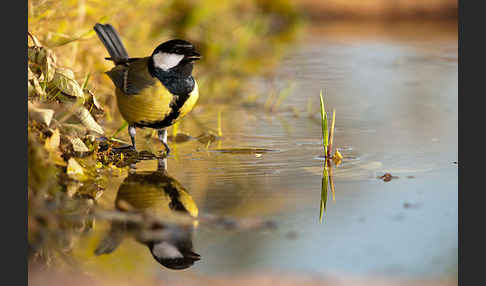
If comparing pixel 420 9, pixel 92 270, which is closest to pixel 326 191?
pixel 92 270

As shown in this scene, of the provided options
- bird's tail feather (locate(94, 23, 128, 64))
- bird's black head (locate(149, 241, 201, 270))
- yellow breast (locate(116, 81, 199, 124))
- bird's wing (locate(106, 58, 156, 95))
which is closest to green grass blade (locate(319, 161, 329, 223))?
bird's black head (locate(149, 241, 201, 270))

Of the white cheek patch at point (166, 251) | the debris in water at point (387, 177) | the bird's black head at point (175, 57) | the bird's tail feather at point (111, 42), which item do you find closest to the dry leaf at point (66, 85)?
the bird's black head at point (175, 57)

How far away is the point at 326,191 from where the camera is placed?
3.67 metres

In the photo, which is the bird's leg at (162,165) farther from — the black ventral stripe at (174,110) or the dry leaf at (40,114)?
the dry leaf at (40,114)

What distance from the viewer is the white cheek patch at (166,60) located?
4242mm

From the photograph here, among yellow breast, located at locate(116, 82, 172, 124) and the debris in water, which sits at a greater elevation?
yellow breast, located at locate(116, 82, 172, 124)

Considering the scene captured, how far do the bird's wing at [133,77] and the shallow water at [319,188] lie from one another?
46cm

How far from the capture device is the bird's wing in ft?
14.0

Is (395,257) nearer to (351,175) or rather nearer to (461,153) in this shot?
(351,175)

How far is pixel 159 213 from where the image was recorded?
3.27m

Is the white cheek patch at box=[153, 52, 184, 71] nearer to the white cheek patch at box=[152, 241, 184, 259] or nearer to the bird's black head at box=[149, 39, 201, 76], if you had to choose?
the bird's black head at box=[149, 39, 201, 76]

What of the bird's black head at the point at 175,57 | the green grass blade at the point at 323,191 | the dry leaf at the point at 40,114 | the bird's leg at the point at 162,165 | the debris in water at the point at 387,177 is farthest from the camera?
the bird's black head at the point at 175,57

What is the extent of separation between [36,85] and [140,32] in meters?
4.13

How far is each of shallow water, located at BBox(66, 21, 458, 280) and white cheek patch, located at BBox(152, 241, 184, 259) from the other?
0.04 m
